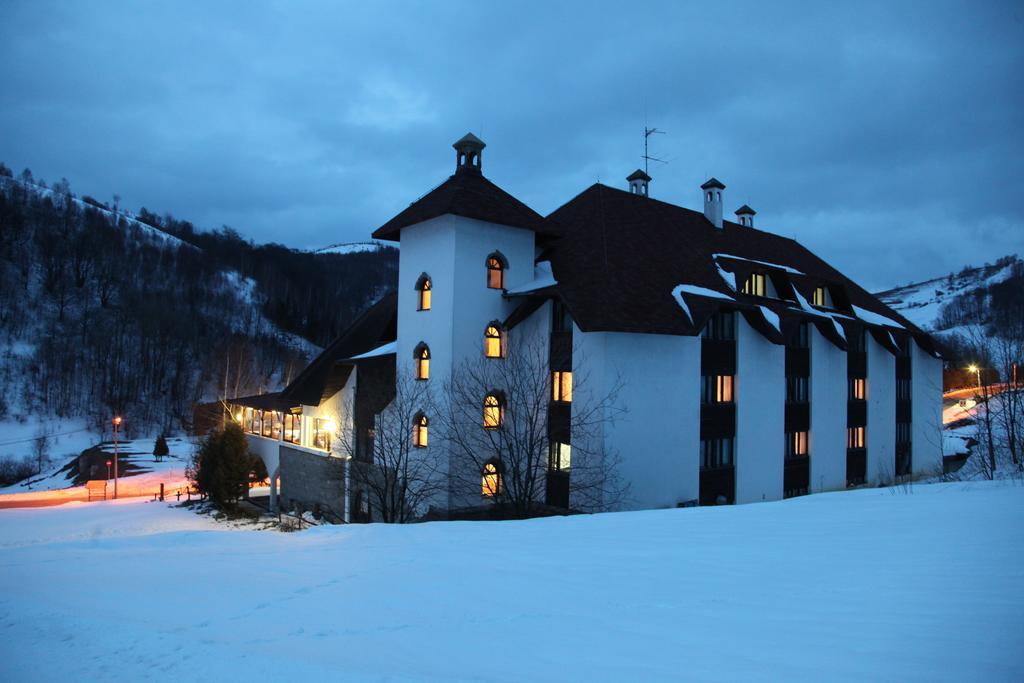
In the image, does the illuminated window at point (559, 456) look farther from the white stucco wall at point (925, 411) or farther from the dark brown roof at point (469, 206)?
the white stucco wall at point (925, 411)

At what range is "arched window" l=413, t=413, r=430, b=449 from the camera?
72.7 feet

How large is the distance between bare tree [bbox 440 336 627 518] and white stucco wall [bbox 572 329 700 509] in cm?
34

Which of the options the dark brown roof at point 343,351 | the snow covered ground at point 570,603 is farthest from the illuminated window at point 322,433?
the snow covered ground at point 570,603

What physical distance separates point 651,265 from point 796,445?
10753mm

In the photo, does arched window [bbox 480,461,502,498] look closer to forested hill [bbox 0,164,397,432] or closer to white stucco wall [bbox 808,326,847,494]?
white stucco wall [bbox 808,326,847,494]

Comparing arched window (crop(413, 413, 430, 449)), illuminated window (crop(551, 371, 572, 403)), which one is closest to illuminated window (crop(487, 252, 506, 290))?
illuminated window (crop(551, 371, 572, 403))

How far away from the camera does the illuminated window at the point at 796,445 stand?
25.6 m

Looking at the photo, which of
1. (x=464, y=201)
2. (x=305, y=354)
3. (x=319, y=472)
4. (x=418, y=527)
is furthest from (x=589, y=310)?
(x=305, y=354)

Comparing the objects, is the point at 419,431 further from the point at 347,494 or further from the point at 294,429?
the point at 294,429

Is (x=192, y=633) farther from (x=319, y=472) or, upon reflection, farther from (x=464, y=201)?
(x=319, y=472)

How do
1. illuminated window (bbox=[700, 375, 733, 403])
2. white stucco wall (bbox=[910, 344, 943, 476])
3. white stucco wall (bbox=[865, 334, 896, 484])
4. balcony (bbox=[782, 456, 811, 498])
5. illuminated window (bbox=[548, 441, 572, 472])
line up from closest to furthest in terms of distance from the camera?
illuminated window (bbox=[548, 441, 572, 472]), illuminated window (bbox=[700, 375, 733, 403]), balcony (bbox=[782, 456, 811, 498]), white stucco wall (bbox=[865, 334, 896, 484]), white stucco wall (bbox=[910, 344, 943, 476])

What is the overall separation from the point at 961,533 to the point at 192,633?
907 centimetres

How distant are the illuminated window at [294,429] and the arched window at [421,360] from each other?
36.8 feet

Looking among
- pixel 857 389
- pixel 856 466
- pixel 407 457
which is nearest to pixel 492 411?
pixel 407 457
